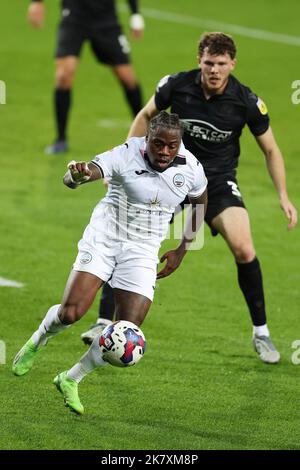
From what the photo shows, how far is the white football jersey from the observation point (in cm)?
842

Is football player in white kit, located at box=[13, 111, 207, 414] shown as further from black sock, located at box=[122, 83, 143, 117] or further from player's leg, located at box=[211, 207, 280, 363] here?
black sock, located at box=[122, 83, 143, 117]

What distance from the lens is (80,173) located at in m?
7.96

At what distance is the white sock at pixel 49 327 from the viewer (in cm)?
851

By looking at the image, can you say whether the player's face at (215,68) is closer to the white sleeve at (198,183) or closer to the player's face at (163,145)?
the white sleeve at (198,183)

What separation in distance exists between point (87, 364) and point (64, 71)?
8597mm

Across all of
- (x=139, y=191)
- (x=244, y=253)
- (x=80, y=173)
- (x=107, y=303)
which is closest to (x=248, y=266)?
(x=244, y=253)

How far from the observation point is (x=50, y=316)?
857 centimetres

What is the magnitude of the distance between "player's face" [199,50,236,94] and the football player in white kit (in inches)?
43.4

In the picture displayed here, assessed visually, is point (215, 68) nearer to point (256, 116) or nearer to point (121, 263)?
point (256, 116)

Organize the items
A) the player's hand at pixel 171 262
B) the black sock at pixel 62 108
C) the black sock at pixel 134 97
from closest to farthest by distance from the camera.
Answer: the player's hand at pixel 171 262
the black sock at pixel 62 108
the black sock at pixel 134 97

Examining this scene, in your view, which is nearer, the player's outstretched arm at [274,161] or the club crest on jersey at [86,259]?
the club crest on jersey at [86,259]

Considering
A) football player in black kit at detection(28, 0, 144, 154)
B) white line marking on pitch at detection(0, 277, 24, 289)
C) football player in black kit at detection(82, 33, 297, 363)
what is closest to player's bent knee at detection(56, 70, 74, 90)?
football player in black kit at detection(28, 0, 144, 154)

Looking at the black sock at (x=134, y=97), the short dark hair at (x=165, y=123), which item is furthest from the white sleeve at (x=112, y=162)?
the black sock at (x=134, y=97)
